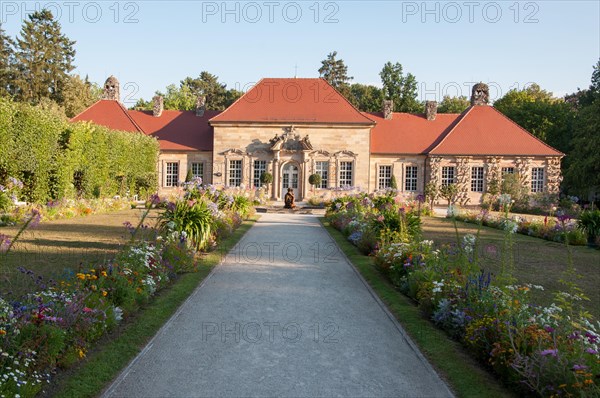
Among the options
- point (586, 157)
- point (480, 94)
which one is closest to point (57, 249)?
point (586, 157)

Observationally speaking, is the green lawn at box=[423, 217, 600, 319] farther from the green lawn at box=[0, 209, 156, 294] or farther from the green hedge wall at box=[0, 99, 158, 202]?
the green hedge wall at box=[0, 99, 158, 202]

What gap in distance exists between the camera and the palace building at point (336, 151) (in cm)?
3416

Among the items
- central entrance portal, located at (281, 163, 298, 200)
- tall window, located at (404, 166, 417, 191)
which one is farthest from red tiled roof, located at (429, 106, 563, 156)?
central entrance portal, located at (281, 163, 298, 200)

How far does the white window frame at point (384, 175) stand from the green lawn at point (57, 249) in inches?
885

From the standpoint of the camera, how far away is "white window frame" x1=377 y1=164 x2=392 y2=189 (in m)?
35.2

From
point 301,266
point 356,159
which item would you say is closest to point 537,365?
point 301,266

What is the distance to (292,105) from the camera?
117 feet

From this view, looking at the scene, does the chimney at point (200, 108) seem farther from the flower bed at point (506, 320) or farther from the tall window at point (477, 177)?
the flower bed at point (506, 320)

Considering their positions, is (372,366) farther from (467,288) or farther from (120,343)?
(120,343)

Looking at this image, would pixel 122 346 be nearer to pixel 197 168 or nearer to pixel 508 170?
pixel 197 168

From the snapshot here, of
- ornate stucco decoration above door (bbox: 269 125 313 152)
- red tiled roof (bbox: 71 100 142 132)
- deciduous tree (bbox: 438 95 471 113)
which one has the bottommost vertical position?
ornate stucco decoration above door (bbox: 269 125 313 152)

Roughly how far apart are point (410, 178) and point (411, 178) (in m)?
0.07

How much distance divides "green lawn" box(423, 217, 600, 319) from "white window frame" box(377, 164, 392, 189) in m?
17.9

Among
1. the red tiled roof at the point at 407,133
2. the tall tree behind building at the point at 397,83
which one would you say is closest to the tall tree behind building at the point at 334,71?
the tall tree behind building at the point at 397,83
